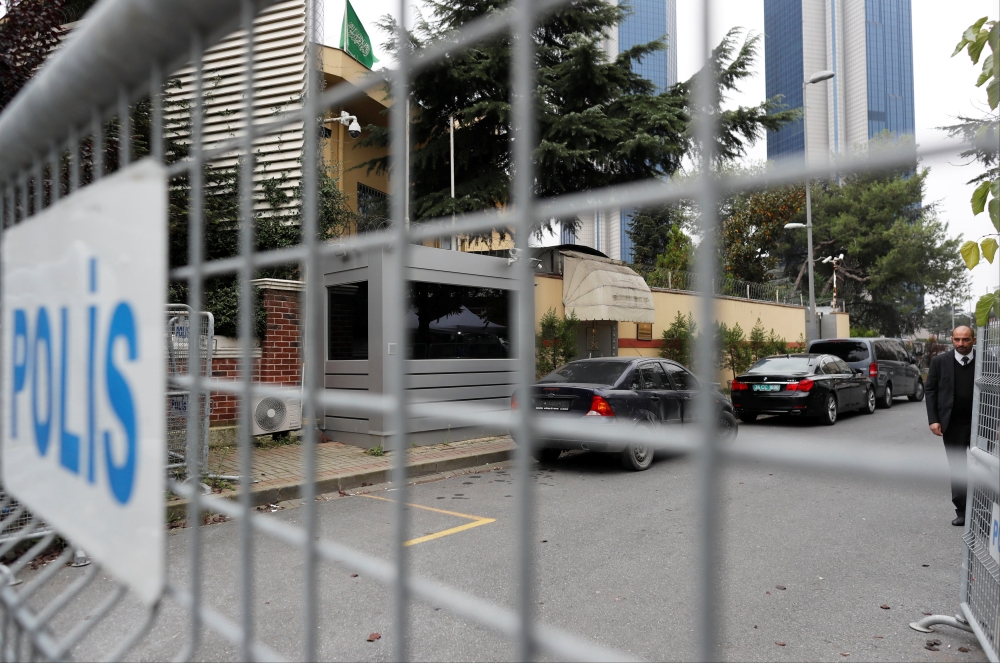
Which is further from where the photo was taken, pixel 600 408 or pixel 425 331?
pixel 425 331

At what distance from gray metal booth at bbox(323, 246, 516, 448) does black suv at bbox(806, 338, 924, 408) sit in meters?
7.53

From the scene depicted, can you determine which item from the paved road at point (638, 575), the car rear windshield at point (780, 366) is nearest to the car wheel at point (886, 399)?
the car rear windshield at point (780, 366)

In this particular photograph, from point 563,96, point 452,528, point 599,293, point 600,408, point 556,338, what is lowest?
point 452,528

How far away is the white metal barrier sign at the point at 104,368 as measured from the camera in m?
0.94

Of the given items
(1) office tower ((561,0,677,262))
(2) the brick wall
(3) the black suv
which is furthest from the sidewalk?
(3) the black suv

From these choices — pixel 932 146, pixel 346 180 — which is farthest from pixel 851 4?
pixel 346 180

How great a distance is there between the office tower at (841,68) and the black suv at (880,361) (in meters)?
14.1

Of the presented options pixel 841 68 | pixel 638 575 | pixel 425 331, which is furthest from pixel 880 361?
pixel 841 68

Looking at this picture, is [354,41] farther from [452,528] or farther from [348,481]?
[452,528]

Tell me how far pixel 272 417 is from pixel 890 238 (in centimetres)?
851

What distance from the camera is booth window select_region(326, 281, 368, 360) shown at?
9359 millimetres

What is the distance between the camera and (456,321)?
31.6 ft

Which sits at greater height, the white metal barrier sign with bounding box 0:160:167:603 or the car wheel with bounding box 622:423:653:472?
the white metal barrier sign with bounding box 0:160:167:603

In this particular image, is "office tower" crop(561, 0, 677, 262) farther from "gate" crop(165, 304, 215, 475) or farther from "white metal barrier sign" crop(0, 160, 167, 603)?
"gate" crop(165, 304, 215, 475)
